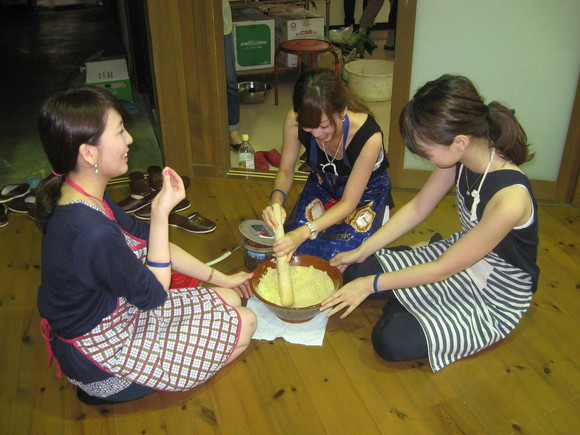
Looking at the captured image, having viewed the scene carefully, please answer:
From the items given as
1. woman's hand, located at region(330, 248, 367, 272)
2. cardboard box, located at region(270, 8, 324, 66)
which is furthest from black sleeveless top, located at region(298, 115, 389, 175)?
cardboard box, located at region(270, 8, 324, 66)

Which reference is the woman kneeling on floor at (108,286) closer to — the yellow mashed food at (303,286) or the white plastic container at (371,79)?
the yellow mashed food at (303,286)

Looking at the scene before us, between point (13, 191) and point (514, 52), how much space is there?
240cm

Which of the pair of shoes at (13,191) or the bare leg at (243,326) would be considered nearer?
the bare leg at (243,326)

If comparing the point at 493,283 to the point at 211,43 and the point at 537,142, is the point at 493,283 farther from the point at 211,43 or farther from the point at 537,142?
the point at 211,43

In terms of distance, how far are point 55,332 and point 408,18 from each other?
183 centimetres

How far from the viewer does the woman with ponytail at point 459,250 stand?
1543 millimetres

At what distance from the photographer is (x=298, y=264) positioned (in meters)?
2.01

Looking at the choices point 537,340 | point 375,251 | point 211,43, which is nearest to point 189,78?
point 211,43

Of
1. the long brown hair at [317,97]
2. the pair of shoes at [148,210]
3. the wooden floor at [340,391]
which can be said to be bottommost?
the wooden floor at [340,391]

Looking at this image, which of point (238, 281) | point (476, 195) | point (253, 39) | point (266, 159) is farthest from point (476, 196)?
point (253, 39)

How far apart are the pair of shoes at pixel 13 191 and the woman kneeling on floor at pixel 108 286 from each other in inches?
52.4

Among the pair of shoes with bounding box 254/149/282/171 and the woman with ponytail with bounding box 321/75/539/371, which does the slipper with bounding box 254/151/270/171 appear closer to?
the pair of shoes with bounding box 254/149/282/171

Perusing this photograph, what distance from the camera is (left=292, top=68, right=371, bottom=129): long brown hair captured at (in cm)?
179

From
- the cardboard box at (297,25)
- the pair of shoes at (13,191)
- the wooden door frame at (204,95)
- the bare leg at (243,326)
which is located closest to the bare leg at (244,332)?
the bare leg at (243,326)
